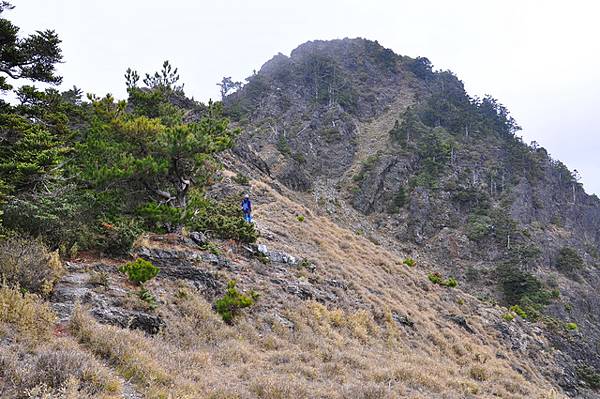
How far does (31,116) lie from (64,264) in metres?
6.13

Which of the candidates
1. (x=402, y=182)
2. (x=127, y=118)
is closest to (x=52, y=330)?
(x=127, y=118)

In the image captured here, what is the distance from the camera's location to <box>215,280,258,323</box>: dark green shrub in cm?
986

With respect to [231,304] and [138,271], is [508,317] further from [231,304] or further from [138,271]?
[138,271]

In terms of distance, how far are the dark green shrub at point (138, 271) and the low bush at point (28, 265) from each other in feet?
4.55

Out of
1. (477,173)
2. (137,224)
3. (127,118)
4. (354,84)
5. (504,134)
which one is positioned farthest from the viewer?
(354,84)

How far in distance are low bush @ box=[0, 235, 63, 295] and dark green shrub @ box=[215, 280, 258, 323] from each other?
3.71 metres

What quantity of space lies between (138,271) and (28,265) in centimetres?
223

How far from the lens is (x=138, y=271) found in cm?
908

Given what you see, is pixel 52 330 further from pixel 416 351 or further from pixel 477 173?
pixel 477 173

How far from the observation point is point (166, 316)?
8.62 metres

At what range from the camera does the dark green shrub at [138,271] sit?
905cm

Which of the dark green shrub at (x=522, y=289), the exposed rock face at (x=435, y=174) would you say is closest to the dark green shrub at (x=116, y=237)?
the exposed rock face at (x=435, y=174)

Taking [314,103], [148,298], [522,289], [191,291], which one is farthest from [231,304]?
[314,103]

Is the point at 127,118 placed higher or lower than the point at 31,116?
higher
